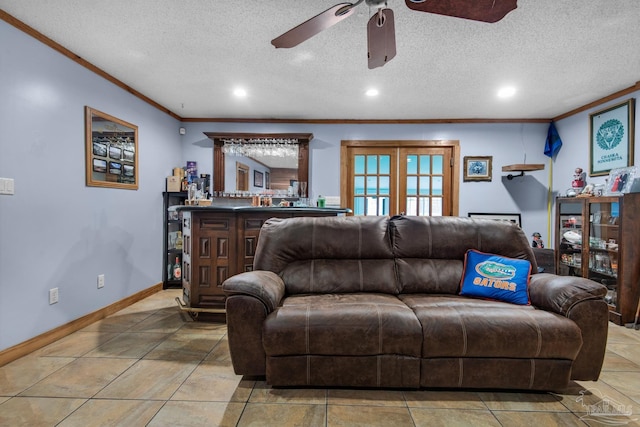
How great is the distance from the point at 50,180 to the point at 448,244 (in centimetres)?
318

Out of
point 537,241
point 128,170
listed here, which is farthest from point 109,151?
point 537,241

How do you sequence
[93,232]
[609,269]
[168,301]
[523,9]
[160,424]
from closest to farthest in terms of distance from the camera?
[160,424], [523,9], [93,232], [609,269], [168,301]

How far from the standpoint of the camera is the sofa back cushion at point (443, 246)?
7.42 feet

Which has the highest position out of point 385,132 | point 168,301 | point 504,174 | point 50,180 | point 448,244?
point 385,132

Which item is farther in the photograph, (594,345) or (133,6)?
(133,6)

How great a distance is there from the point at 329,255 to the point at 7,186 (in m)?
2.31

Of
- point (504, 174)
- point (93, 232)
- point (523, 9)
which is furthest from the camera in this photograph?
point (504, 174)

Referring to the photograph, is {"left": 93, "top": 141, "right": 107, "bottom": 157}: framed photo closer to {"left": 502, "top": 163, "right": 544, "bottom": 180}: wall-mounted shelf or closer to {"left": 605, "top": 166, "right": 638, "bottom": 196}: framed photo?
{"left": 502, "top": 163, "right": 544, "bottom": 180}: wall-mounted shelf

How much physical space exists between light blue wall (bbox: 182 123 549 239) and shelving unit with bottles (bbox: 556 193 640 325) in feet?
2.43

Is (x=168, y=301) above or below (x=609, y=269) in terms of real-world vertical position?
below

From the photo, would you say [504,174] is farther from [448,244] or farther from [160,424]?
[160,424]

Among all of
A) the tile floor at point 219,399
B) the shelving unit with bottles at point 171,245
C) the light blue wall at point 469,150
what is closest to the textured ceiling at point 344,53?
the light blue wall at point 469,150

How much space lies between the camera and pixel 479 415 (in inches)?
62.7

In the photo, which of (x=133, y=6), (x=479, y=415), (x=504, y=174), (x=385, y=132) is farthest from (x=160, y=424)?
(x=504, y=174)
